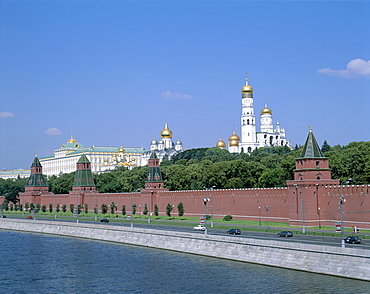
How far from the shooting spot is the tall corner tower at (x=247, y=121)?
147625 millimetres

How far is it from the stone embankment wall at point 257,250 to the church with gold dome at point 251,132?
92.7m

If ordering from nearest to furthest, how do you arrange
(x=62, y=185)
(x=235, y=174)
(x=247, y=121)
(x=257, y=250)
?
(x=257, y=250) → (x=235, y=174) → (x=62, y=185) → (x=247, y=121)

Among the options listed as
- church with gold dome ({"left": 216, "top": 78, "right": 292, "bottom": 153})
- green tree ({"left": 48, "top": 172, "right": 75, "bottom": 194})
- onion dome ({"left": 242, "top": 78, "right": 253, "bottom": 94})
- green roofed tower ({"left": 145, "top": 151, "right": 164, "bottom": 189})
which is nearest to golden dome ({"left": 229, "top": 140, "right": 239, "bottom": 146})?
church with gold dome ({"left": 216, "top": 78, "right": 292, "bottom": 153})

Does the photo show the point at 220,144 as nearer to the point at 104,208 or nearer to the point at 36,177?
the point at 36,177

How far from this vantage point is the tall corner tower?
14762 centimetres

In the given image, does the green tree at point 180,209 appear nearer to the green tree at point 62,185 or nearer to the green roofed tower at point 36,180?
the green roofed tower at point 36,180

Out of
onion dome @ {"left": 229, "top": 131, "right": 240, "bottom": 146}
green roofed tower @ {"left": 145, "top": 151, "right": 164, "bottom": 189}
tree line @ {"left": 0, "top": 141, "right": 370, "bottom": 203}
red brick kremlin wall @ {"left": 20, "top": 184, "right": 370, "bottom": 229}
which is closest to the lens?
red brick kremlin wall @ {"left": 20, "top": 184, "right": 370, "bottom": 229}

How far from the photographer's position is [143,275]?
37.8 m

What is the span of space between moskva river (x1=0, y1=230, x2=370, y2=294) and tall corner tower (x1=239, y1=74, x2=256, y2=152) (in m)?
100

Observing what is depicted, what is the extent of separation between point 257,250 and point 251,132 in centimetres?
11212

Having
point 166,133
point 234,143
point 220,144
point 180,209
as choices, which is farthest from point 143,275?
point 166,133

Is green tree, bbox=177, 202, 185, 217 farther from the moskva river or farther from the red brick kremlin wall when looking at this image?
the moskva river

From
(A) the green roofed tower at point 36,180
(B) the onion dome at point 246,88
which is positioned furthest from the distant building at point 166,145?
(A) the green roofed tower at point 36,180

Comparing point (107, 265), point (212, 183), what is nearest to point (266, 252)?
point (107, 265)
